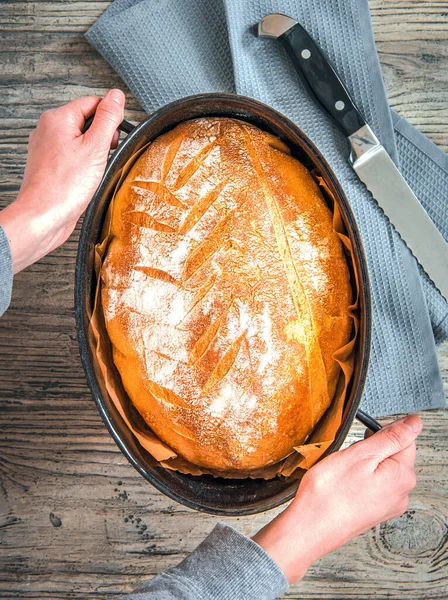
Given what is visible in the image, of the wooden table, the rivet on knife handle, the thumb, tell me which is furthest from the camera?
the wooden table

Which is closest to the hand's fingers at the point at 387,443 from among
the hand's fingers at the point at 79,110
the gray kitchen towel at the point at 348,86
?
the gray kitchen towel at the point at 348,86

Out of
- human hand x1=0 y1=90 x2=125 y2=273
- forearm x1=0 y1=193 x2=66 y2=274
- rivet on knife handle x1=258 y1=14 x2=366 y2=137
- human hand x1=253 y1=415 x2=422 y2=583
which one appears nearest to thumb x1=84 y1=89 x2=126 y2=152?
human hand x1=0 y1=90 x2=125 y2=273

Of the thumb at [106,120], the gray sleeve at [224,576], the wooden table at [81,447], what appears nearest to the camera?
the gray sleeve at [224,576]

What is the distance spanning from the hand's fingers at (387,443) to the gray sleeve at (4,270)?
535 millimetres

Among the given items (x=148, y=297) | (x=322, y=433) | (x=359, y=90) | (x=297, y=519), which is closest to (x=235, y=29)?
(x=359, y=90)

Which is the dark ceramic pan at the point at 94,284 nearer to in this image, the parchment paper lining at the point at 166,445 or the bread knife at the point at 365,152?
the parchment paper lining at the point at 166,445

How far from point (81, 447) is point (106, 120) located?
0.60m

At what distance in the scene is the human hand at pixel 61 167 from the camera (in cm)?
86

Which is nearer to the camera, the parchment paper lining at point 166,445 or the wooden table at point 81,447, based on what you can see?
the parchment paper lining at point 166,445

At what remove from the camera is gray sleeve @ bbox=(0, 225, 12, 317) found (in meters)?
0.82

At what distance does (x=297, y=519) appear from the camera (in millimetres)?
799

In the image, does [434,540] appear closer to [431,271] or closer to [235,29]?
[431,271]

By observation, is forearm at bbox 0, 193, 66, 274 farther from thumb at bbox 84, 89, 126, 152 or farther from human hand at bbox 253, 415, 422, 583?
human hand at bbox 253, 415, 422, 583

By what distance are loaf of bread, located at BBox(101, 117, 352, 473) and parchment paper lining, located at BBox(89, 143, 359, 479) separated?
0.01 metres
